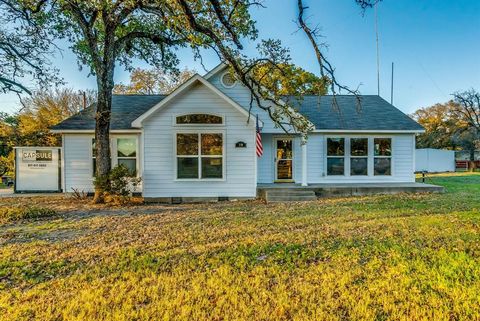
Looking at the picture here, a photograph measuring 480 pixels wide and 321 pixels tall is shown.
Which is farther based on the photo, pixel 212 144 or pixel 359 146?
pixel 359 146

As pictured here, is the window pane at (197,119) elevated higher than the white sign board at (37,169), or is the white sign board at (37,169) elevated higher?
the window pane at (197,119)

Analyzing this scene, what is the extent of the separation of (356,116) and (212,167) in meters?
7.16

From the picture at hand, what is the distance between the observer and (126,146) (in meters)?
11.9

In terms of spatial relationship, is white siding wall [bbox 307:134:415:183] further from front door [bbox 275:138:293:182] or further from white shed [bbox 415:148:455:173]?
white shed [bbox 415:148:455:173]

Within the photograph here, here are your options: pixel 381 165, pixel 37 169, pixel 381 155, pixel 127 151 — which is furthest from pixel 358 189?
pixel 37 169

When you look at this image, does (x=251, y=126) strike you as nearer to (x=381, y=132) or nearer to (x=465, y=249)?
(x=381, y=132)

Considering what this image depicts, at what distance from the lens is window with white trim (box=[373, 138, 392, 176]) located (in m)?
12.7

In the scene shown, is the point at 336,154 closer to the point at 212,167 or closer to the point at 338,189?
the point at 338,189

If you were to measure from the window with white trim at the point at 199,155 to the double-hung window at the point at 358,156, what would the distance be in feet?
19.0

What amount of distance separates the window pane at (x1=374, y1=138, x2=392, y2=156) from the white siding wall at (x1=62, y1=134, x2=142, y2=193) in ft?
31.9

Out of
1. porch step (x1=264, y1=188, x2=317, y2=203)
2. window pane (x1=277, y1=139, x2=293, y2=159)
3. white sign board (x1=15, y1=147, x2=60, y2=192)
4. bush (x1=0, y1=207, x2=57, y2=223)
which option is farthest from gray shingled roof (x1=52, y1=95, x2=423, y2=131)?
bush (x1=0, y1=207, x2=57, y2=223)

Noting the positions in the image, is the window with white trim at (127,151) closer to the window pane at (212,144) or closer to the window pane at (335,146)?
the window pane at (212,144)

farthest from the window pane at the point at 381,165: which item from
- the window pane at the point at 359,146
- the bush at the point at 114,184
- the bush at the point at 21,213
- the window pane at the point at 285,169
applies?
the bush at the point at 21,213

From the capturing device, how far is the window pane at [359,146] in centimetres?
1266
